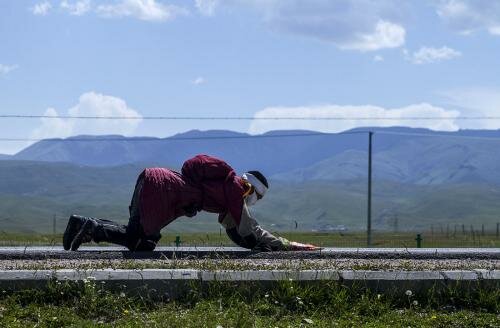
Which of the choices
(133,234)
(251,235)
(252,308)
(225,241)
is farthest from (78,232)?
(225,241)

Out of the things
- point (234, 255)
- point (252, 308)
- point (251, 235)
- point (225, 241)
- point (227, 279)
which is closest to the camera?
point (252, 308)

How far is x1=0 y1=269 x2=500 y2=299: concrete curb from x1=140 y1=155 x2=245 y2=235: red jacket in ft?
10.5

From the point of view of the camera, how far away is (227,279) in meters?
7.23

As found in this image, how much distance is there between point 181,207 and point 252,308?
4.02m

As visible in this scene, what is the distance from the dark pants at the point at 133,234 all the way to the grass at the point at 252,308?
368 cm

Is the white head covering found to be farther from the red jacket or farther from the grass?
the grass

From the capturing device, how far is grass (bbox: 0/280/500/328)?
656 cm

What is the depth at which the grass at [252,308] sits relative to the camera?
6562mm

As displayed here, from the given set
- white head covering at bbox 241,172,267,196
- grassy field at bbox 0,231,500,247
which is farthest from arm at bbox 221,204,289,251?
grassy field at bbox 0,231,500,247

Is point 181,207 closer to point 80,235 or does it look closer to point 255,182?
point 255,182

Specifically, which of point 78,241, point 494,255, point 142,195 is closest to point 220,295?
point 142,195

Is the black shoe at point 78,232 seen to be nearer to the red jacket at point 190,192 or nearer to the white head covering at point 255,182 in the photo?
the red jacket at point 190,192

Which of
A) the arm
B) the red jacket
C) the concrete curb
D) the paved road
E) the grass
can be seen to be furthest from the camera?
the arm

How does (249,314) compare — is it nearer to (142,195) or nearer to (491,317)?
(491,317)
